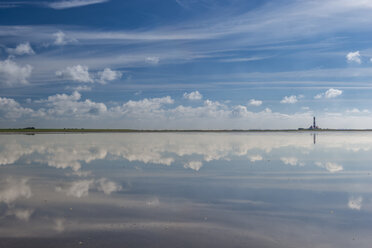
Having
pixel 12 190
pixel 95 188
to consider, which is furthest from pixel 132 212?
pixel 12 190

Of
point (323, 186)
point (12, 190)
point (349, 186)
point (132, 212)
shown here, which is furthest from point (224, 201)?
point (12, 190)

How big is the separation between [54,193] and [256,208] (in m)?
9.73

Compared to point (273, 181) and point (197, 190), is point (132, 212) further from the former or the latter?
point (273, 181)

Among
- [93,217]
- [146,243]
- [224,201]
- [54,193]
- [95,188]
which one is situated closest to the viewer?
[146,243]

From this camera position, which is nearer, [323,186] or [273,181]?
[323,186]

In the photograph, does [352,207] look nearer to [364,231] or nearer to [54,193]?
[364,231]

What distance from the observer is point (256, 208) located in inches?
514

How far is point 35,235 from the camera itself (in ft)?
32.5

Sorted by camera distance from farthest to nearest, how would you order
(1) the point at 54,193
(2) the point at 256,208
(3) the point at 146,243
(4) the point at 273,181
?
(4) the point at 273,181 < (1) the point at 54,193 < (2) the point at 256,208 < (3) the point at 146,243

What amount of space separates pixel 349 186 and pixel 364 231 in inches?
322

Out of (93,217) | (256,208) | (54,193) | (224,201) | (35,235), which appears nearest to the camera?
(35,235)

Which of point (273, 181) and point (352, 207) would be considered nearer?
point (352, 207)

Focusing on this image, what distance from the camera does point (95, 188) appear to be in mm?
17016

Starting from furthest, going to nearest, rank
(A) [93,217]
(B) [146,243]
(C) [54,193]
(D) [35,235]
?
(C) [54,193] → (A) [93,217] → (D) [35,235] → (B) [146,243]
